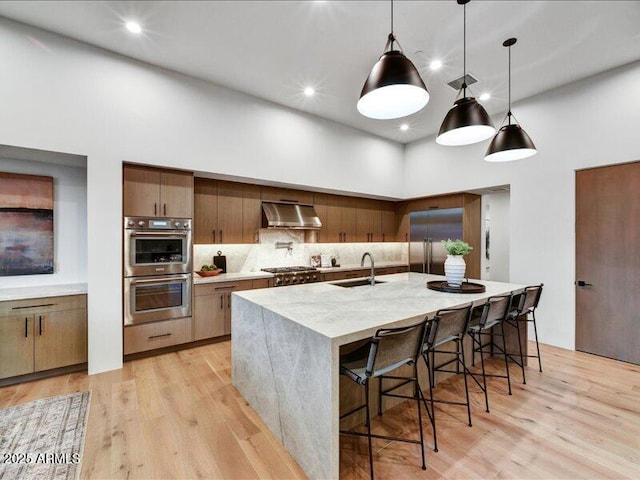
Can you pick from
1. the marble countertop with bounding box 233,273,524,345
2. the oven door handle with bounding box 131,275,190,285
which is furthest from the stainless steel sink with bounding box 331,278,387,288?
the oven door handle with bounding box 131,275,190,285

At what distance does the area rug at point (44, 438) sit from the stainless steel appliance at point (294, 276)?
2432 millimetres

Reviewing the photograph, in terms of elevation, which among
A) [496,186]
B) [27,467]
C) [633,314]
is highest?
[496,186]

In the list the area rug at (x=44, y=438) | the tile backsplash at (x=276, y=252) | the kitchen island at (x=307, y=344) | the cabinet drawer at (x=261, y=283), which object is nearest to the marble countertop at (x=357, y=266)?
the tile backsplash at (x=276, y=252)

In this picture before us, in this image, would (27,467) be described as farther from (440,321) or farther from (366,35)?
(366,35)

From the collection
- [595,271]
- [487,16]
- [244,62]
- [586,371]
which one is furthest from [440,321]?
[244,62]

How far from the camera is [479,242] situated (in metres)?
5.43

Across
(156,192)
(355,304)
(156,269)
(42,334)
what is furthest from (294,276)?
(42,334)

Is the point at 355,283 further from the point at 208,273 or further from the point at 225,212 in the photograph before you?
the point at 225,212

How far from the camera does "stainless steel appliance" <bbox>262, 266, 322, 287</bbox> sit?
4.41 m

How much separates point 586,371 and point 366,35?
421cm

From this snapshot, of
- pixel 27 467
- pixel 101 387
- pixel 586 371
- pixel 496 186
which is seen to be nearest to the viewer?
pixel 27 467

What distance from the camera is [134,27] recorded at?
9.27 feet

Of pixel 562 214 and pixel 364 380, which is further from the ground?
pixel 562 214

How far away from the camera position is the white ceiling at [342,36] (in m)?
2.56
